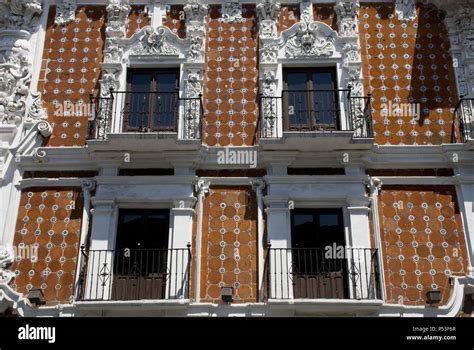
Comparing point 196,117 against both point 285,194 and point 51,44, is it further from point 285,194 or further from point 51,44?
point 51,44

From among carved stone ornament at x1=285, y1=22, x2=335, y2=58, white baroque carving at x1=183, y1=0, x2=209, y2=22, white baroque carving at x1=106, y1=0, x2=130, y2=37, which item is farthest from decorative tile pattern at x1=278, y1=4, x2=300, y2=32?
white baroque carving at x1=106, y1=0, x2=130, y2=37

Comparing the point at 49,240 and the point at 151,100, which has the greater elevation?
the point at 151,100

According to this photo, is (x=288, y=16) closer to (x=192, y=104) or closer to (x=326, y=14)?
(x=326, y=14)

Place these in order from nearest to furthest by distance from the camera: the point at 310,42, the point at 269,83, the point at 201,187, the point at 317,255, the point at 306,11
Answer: the point at 317,255 → the point at 201,187 → the point at 269,83 → the point at 310,42 → the point at 306,11

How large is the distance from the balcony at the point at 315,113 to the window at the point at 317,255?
4.60ft

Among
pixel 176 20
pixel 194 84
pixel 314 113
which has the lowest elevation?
pixel 314 113

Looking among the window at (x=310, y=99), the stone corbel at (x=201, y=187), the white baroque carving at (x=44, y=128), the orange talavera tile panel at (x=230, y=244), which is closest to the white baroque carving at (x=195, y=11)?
the window at (x=310, y=99)

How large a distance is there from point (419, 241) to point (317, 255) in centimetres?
193

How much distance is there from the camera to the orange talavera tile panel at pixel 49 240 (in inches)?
470

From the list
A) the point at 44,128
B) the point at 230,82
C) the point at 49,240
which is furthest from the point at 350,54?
the point at 49,240

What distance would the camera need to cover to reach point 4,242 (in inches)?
481

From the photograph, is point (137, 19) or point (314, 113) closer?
point (314, 113)

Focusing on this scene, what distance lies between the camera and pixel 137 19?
14.5 m

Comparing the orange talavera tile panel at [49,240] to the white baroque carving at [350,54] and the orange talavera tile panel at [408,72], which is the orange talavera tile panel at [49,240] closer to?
the white baroque carving at [350,54]
